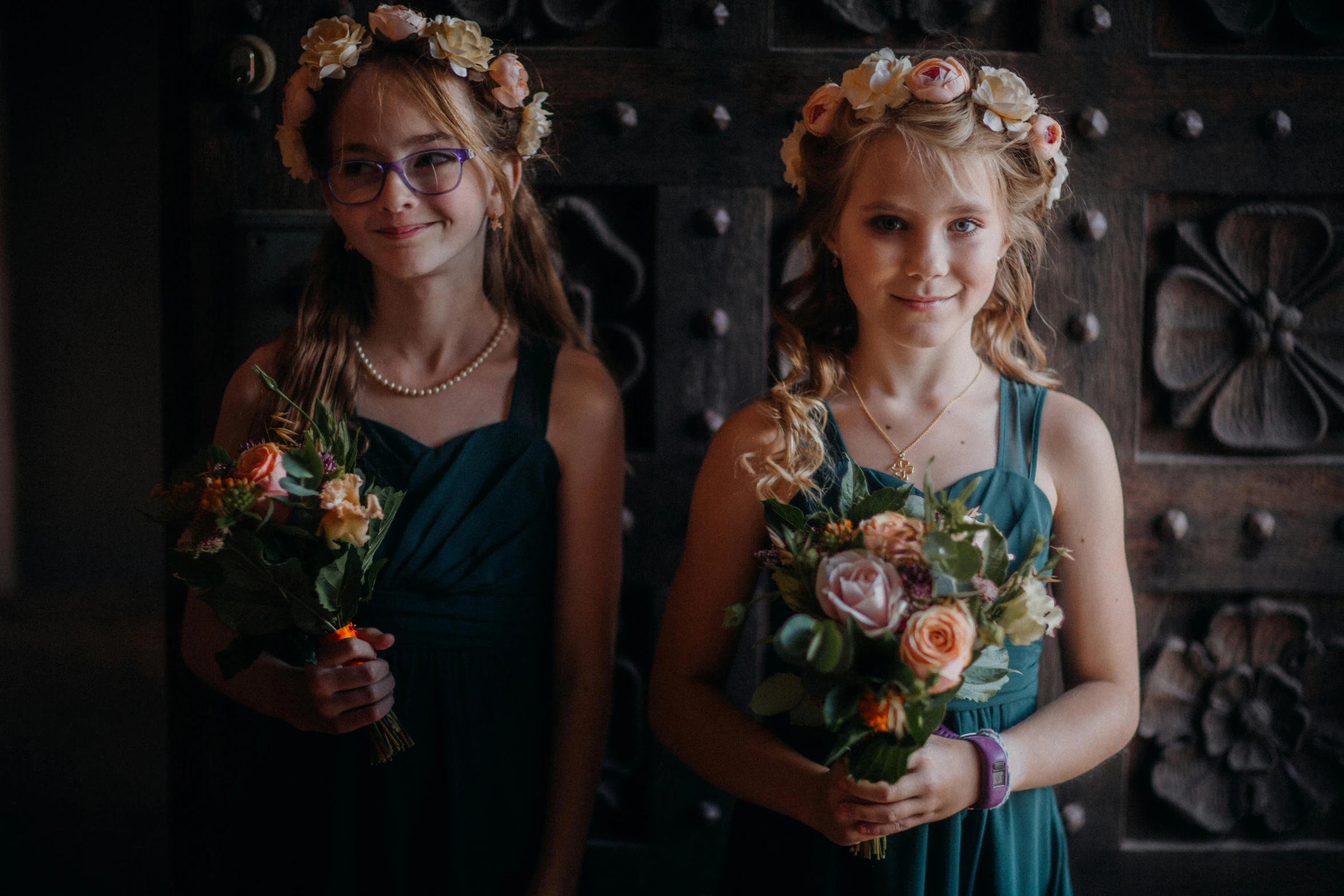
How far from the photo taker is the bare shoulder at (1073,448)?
154 cm

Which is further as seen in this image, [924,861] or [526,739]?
[526,739]

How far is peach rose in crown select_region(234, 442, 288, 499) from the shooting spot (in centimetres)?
131

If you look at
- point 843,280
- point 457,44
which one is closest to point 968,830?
point 843,280

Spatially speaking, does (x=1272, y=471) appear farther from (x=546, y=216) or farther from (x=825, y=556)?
(x=546, y=216)

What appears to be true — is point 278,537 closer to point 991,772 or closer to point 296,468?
point 296,468

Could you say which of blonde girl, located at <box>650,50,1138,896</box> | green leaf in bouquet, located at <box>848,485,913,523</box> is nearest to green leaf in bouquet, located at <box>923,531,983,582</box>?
green leaf in bouquet, located at <box>848,485,913,523</box>

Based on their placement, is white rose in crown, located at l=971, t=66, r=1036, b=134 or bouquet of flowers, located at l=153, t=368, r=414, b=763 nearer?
bouquet of flowers, located at l=153, t=368, r=414, b=763

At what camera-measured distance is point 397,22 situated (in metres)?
1.56

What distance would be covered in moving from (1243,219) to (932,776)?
119 centimetres

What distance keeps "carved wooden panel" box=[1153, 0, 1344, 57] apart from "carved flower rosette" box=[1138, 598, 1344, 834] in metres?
0.98

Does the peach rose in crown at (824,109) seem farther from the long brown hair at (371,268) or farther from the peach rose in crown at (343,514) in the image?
the peach rose in crown at (343,514)

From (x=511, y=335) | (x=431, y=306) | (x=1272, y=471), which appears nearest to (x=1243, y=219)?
(x=1272, y=471)

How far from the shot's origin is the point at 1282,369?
1869 millimetres

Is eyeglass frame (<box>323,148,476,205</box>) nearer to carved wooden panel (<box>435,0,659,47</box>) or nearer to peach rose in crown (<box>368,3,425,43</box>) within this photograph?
peach rose in crown (<box>368,3,425,43</box>)
